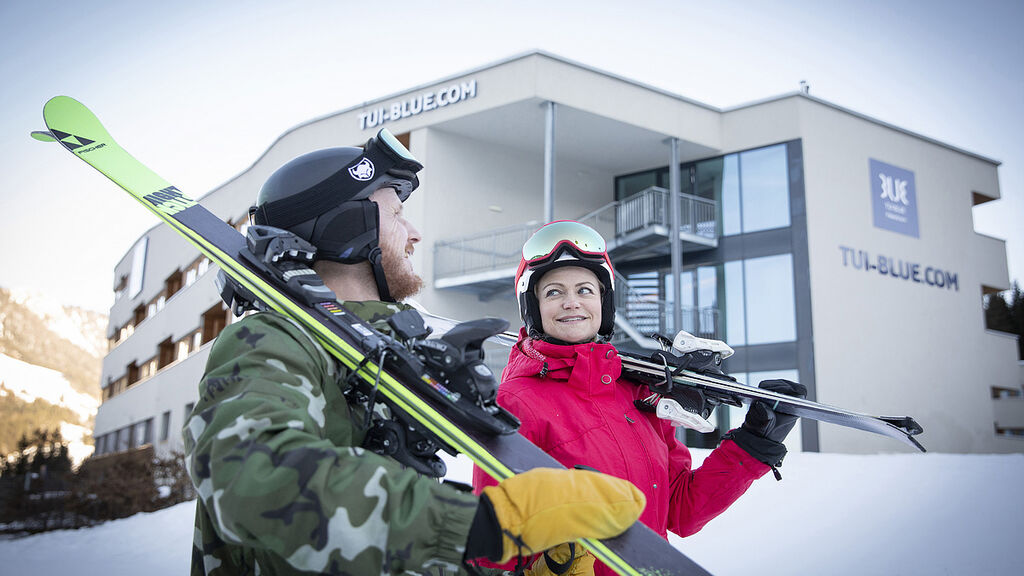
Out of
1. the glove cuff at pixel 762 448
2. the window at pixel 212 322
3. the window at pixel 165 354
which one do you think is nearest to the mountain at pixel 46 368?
the window at pixel 165 354

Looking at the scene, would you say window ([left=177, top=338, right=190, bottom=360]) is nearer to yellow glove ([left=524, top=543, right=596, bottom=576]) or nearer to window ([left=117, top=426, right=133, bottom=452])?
window ([left=117, top=426, right=133, bottom=452])

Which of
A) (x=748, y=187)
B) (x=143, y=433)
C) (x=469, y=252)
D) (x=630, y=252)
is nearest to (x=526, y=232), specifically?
(x=469, y=252)

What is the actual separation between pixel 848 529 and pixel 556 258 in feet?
17.8

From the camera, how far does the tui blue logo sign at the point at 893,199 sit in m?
19.2

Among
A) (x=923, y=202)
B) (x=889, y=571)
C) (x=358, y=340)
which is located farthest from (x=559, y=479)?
(x=923, y=202)

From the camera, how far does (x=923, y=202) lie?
20250 millimetres

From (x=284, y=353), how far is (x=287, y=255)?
43cm

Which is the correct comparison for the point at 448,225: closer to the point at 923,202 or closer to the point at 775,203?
the point at 775,203

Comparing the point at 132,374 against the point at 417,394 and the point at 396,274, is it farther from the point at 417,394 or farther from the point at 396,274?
the point at 417,394

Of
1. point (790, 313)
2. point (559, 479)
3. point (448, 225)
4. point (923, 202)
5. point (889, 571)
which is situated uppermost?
point (923, 202)

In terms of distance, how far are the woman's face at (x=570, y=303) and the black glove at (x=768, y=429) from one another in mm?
686

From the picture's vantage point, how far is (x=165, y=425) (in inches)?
1094

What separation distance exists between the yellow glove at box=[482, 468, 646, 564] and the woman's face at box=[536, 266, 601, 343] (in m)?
1.35

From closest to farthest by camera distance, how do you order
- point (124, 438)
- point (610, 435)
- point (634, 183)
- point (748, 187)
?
point (610, 435)
point (748, 187)
point (634, 183)
point (124, 438)
